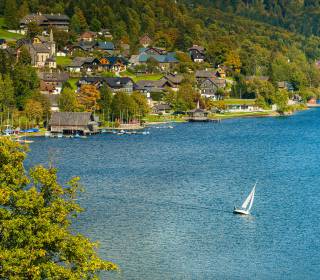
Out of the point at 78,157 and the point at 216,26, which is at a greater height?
the point at 216,26

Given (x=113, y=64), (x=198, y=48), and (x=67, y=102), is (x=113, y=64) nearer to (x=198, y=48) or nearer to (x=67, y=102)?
(x=198, y=48)

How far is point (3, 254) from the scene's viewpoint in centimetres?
1738

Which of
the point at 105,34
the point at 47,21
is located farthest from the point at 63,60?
the point at 105,34

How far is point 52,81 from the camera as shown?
75.8 metres

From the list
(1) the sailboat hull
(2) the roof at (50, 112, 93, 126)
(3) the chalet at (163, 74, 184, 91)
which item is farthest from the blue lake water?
(3) the chalet at (163, 74, 184, 91)

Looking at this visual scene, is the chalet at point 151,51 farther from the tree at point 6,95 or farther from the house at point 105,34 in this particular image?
the tree at point 6,95

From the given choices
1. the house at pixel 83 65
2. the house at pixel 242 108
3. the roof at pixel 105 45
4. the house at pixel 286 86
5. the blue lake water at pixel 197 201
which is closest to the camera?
the blue lake water at pixel 197 201

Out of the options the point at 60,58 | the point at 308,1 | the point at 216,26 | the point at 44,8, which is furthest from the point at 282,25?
the point at 60,58

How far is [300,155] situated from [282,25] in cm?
10632

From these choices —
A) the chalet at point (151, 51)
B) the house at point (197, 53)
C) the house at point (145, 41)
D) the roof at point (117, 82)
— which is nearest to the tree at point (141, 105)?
the roof at point (117, 82)

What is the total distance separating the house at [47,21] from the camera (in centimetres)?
9424

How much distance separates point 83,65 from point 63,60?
3.82 m

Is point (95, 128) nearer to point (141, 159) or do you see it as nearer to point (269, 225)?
point (141, 159)

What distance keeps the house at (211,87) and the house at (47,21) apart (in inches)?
753
